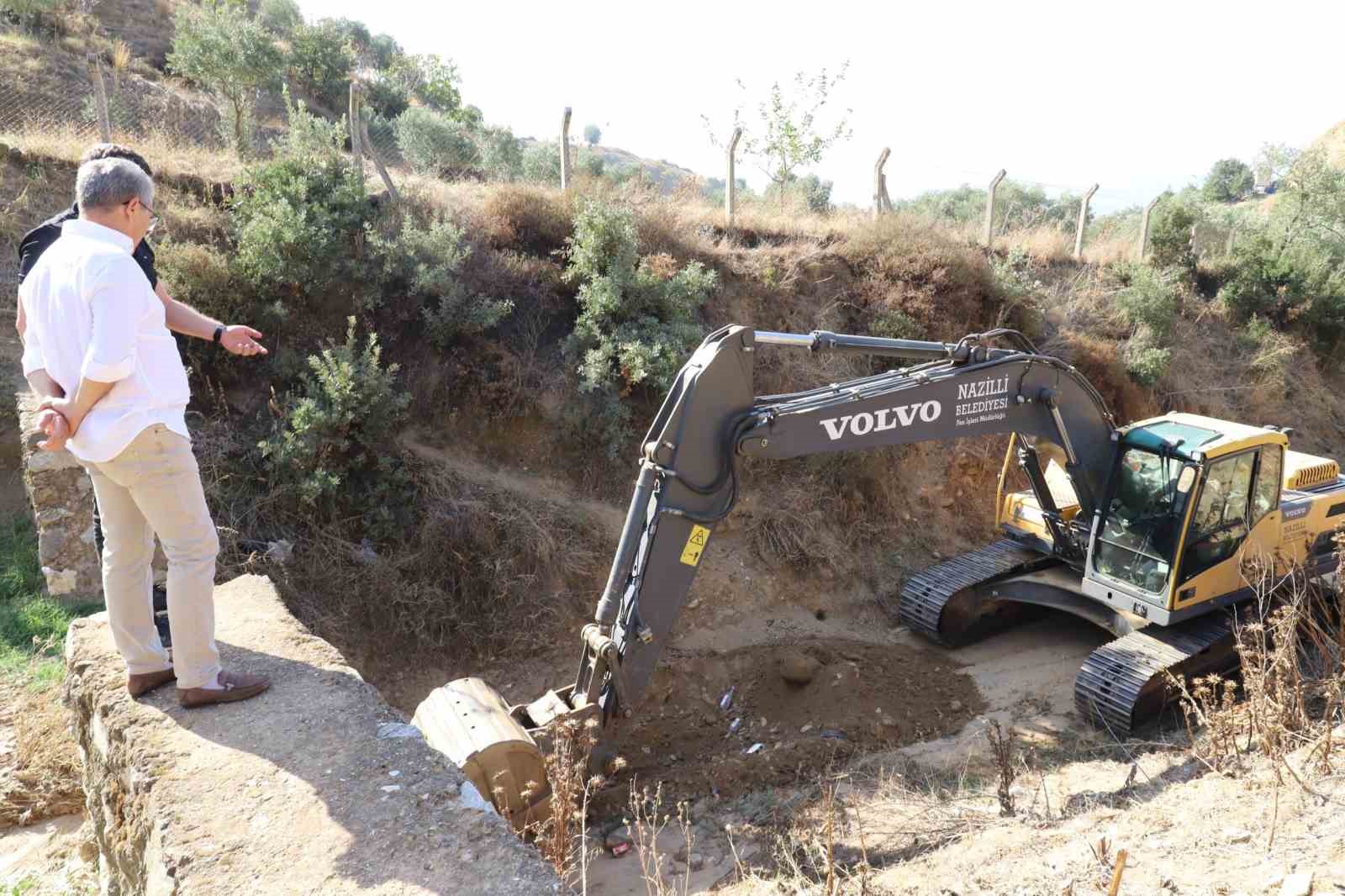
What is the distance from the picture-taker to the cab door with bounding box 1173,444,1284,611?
22.1 ft

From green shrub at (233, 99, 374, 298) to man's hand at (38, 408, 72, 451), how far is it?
5.43 metres

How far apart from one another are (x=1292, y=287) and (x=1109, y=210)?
26.6ft

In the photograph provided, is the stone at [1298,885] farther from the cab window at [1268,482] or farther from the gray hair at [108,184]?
the gray hair at [108,184]

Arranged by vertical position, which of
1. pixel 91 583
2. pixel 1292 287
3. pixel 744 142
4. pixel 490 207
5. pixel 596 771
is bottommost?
pixel 596 771

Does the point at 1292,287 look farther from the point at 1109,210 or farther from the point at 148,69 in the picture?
the point at 148,69

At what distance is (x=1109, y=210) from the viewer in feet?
72.8

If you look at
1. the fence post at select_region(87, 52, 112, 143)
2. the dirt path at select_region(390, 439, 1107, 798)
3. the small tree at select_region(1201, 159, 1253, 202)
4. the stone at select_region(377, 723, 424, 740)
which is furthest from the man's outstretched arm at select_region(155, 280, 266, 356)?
the small tree at select_region(1201, 159, 1253, 202)

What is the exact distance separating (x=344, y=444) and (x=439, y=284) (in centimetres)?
208

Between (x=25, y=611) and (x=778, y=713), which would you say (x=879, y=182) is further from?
(x=25, y=611)

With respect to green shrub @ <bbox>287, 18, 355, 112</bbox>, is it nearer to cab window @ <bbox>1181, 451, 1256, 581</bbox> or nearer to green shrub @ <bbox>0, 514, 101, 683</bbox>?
green shrub @ <bbox>0, 514, 101, 683</bbox>

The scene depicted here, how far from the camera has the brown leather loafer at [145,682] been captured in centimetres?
375

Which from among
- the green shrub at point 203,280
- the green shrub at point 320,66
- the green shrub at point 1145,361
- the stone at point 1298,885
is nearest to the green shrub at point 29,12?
the green shrub at point 320,66

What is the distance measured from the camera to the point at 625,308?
905cm

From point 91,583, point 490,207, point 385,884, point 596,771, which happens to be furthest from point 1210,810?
point 490,207
